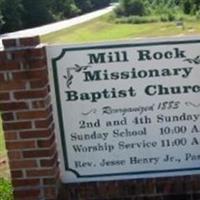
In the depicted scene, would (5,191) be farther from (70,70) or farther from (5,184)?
(70,70)

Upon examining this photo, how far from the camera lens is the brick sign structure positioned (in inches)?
209

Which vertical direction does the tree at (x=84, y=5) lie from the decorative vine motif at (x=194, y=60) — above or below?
below

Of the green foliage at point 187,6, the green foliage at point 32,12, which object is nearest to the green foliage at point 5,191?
the green foliage at point 32,12

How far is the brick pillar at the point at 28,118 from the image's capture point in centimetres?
528

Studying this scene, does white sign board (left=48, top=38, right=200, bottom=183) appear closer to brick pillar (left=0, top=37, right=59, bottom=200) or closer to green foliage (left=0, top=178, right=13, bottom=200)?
brick pillar (left=0, top=37, right=59, bottom=200)

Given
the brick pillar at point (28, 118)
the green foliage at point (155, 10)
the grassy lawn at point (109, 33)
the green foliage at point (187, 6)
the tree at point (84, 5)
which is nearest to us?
the brick pillar at point (28, 118)

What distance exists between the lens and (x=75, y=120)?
5.48m

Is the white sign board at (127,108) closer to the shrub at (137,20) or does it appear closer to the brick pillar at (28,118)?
the brick pillar at (28,118)

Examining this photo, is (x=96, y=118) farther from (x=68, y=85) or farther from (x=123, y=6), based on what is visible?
(x=123, y=6)

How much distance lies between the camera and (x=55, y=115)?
5496mm

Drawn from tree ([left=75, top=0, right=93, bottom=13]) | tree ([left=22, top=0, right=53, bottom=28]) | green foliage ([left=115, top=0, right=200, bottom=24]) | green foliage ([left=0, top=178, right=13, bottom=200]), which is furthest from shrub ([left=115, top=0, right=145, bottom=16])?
green foliage ([left=0, top=178, right=13, bottom=200])

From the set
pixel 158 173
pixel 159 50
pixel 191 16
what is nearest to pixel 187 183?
pixel 158 173

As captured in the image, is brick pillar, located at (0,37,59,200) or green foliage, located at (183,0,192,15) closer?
brick pillar, located at (0,37,59,200)

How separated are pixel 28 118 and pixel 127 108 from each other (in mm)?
799
